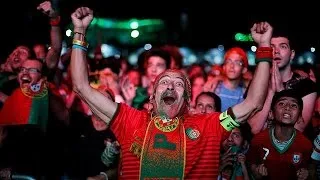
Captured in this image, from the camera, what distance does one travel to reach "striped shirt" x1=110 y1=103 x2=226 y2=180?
443 centimetres

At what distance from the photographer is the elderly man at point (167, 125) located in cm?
436

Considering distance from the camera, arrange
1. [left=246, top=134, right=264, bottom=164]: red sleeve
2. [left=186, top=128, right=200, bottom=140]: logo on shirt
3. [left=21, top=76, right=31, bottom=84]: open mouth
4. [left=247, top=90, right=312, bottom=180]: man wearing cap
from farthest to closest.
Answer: [left=21, top=76, right=31, bottom=84]: open mouth → [left=246, top=134, right=264, bottom=164]: red sleeve → [left=247, top=90, right=312, bottom=180]: man wearing cap → [left=186, top=128, right=200, bottom=140]: logo on shirt

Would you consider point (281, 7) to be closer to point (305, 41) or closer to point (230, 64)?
point (305, 41)

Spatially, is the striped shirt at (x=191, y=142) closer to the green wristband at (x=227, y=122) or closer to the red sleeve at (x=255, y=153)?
the green wristband at (x=227, y=122)

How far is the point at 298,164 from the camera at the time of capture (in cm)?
509

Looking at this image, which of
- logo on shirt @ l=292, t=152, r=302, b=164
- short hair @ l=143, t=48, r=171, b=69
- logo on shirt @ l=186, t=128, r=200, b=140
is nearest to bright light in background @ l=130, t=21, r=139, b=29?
short hair @ l=143, t=48, r=171, b=69

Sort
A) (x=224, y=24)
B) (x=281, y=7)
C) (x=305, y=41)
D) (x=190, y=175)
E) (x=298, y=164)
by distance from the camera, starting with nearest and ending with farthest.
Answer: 1. (x=190, y=175)
2. (x=298, y=164)
3. (x=281, y=7)
4. (x=305, y=41)
5. (x=224, y=24)

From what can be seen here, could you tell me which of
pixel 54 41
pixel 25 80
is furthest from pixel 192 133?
pixel 54 41

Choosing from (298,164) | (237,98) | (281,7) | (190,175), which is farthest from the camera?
(281,7)

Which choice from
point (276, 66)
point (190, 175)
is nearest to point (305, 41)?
point (276, 66)

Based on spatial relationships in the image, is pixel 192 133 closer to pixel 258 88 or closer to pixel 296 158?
pixel 258 88

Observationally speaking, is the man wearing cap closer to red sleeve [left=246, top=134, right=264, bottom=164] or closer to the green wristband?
red sleeve [left=246, top=134, right=264, bottom=164]

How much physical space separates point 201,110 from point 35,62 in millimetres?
2025

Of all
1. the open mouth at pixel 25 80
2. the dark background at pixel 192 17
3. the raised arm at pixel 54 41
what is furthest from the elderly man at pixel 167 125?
the dark background at pixel 192 17
